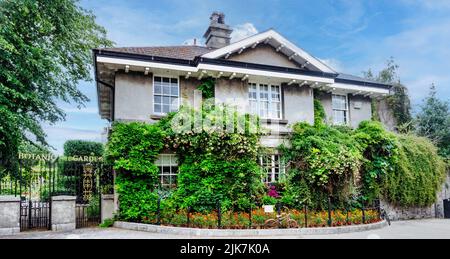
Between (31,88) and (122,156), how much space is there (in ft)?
27.9

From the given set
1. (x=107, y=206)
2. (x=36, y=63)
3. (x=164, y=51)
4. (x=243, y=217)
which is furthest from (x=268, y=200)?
(x=36, y=63)

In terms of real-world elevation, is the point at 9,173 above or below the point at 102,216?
above

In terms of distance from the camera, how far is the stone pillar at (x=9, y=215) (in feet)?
40.2

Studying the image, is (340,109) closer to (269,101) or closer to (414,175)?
(269,101)

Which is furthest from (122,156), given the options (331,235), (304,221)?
(331,235)

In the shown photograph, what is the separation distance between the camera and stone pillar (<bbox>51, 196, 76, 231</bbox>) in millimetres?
12969

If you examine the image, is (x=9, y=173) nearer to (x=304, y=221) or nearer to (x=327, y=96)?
(x=304, y=221)

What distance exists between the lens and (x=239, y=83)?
17.0 meters

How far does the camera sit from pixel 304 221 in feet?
43.5

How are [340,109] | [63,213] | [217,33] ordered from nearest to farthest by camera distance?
[63,213] → [340,109] → [217,33]

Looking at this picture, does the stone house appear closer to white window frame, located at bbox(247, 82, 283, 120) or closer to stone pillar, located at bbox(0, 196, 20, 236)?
white window frame, located at bbox(247, 82, 283, 120)

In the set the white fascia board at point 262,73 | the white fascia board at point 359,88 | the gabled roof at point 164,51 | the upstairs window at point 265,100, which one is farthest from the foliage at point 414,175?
the gabled roof at point 164,51

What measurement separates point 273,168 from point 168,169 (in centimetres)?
481

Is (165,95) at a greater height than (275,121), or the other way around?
(165,95)
